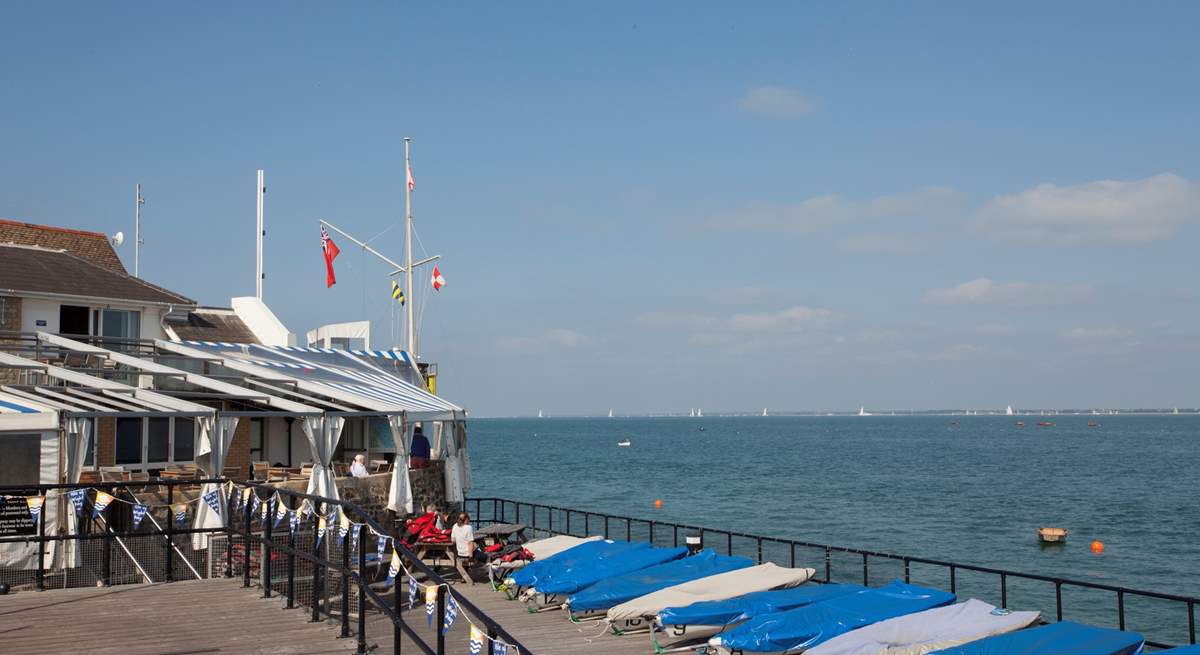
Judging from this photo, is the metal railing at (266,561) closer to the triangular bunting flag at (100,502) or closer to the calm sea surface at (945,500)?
the triangular bunting flag at (100,502)

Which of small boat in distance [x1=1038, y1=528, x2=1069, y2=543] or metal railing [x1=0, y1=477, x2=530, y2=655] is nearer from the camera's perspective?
metal railing [x1=0, y1=477, x2=530, y2=655]

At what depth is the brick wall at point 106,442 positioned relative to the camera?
24191 mm

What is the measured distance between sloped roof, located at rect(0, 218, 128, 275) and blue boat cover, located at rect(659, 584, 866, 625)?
82.4 ft

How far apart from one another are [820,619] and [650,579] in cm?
386

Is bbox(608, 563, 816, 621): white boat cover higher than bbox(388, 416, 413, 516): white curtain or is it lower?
lower

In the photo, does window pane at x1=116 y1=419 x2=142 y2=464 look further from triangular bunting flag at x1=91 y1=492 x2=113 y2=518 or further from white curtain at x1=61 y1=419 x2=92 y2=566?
triangular bunting flag at x1=91 y1=492 x2=113 y2=518

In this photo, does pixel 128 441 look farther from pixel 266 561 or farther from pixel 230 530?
pixel 266 561

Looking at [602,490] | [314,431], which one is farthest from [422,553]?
[602,490]

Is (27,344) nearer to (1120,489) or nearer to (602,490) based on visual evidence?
(602,490)

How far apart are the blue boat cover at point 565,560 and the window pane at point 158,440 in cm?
1042

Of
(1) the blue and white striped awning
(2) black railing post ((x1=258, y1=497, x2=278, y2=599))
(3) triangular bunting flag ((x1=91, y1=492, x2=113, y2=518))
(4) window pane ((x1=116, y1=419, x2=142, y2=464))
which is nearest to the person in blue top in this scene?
(1) the blue and white striped awning

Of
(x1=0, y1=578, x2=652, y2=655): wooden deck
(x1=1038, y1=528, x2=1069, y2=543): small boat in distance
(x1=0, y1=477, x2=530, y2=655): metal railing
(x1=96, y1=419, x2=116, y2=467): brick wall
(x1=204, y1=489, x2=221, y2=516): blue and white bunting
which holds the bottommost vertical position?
(x1=1038, y1=528, x2=1069, y2=543): small boat in distance

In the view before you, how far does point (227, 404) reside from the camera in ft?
94.7

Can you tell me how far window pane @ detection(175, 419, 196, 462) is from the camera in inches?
971
